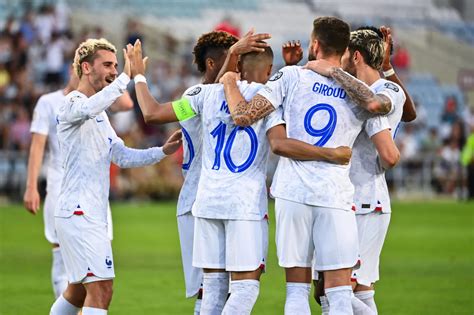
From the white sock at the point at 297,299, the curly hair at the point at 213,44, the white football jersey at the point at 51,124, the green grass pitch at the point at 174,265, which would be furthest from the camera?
the green grass pitch at the point at 174,265

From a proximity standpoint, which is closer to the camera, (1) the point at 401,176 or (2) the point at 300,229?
(2) the point at 300,229

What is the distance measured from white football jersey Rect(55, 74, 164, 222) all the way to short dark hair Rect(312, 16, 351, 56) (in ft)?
5.11

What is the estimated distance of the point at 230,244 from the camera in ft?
25.7

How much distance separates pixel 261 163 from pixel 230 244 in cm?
65

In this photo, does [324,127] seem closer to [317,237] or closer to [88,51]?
[317,237]

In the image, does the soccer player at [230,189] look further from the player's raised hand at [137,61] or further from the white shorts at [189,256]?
the white shorts at [189,256]

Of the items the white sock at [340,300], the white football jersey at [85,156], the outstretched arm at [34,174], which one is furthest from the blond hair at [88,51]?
the white sock at [340,300]

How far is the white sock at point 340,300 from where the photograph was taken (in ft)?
25.1

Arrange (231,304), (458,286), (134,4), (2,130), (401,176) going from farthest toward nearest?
(134,4) < (401,176) < (2,130) < (458,286) < (231,304)

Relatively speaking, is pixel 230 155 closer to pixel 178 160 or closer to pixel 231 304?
pixel 231 304

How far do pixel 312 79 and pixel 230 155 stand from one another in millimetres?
820

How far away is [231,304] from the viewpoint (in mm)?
7684

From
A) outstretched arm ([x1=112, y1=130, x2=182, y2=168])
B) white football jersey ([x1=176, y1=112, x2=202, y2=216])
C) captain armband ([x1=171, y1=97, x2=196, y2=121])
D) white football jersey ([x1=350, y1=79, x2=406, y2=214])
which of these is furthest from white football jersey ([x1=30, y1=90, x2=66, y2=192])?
white football jersey ([x1=350, y1=79, x2=406, y2=214])

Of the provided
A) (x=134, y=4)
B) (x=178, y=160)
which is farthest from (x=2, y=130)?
(x=134, y=4)
